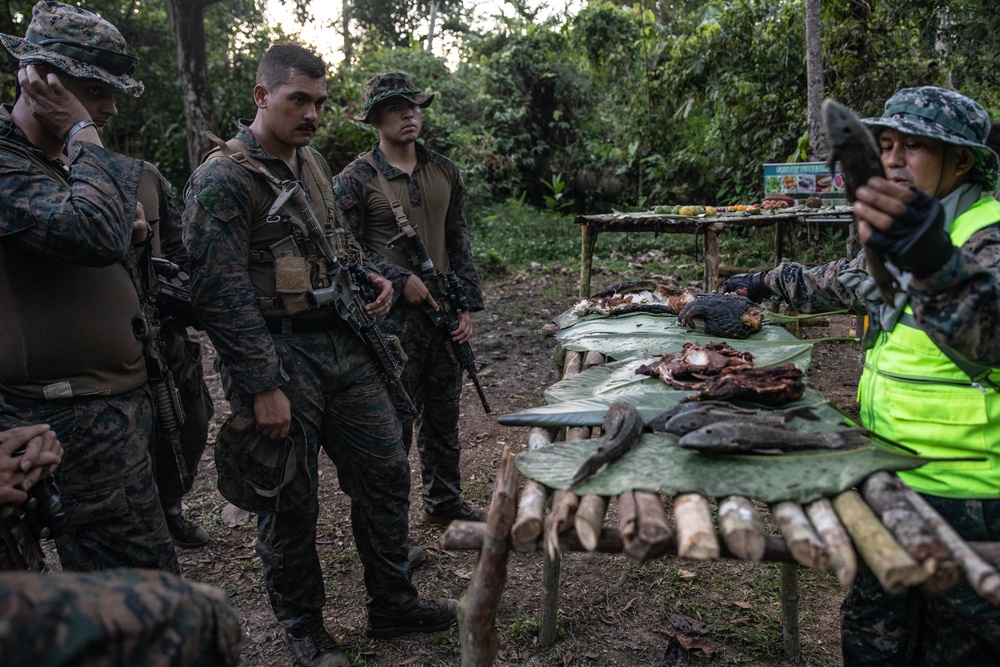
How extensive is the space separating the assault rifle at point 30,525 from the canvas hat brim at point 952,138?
8.49 ft

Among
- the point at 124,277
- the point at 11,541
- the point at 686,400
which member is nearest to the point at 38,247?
the point at 124,277

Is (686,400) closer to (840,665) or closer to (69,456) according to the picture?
(840,665)

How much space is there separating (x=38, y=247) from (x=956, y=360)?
2715 mm

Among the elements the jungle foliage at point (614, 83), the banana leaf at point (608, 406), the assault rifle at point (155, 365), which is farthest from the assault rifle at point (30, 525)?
the jungle foliage at point (614, 83)

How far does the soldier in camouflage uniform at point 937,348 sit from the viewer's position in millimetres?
1710

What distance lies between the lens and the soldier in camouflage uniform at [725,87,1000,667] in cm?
171

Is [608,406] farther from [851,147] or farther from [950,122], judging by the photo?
[950,122]

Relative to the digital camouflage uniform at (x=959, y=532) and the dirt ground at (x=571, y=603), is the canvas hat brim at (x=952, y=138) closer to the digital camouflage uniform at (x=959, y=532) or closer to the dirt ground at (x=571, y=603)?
the digital camouflage uniform at (x=959, y=532)

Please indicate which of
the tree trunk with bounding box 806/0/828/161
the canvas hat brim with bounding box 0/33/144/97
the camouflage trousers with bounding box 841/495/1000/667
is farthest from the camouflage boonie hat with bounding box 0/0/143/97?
the tree trunk with bounding box 806/0/828/161

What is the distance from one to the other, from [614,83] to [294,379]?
13.0 meters

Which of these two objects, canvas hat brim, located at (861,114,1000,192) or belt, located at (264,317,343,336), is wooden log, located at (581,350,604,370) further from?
canvas hat brim, located at (861,114,1000,192)

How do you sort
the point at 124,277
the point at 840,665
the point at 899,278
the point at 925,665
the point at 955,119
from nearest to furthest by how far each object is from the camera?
the point at 899,278, the point at 955,119, the point at 925,665, the point at 124,277, the point at 840,665

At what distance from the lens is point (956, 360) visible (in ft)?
6.21

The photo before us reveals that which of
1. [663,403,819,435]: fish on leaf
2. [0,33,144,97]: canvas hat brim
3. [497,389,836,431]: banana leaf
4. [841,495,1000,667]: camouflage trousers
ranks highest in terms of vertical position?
[0,33,144,97]: canvas hat brim
